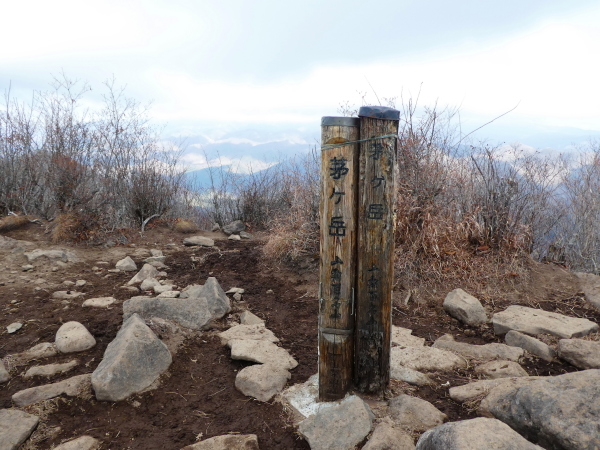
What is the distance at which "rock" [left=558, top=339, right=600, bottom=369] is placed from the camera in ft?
11.1

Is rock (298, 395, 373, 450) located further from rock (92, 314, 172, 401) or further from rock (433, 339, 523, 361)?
rock (433, 339, 523, 361)

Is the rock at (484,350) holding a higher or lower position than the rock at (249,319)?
lower

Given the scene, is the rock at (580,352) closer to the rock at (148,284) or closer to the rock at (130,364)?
the rock at (130,364)

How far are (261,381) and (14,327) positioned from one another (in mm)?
2687

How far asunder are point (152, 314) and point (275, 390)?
1633 millimetres

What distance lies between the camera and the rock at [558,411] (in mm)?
1978

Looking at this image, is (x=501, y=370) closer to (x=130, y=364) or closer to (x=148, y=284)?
(x=130, y=364)

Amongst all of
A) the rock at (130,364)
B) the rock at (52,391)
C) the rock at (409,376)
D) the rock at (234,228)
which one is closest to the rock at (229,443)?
the rock at (130,364)

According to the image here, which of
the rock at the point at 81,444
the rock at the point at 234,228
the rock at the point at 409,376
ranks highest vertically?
the rock at the point at 234,228

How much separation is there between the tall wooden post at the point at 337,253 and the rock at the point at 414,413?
1.15ft

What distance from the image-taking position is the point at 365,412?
8.07 ft

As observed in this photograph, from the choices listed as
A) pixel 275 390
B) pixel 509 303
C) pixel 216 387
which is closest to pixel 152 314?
pixel 216 387

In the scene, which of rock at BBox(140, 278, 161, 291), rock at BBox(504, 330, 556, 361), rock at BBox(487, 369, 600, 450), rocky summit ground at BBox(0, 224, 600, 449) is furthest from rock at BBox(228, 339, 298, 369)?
Result: rock at BBox(504, 330, 556, 361)

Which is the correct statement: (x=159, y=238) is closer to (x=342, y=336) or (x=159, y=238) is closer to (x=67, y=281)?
(x=67, y=281)
